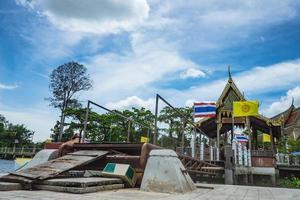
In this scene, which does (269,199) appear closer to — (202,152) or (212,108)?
(202,152)

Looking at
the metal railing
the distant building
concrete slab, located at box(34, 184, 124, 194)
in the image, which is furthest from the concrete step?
the metal railing

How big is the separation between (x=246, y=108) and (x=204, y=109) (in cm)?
316

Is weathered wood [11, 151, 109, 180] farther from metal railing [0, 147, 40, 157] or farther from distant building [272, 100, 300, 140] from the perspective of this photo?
metal railing [0, 147, 40, 157]

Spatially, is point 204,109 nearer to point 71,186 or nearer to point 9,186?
point 71,186

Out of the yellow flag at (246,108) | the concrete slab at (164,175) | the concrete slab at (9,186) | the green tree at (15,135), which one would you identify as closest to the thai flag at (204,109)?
the yellow flag at (246,108)

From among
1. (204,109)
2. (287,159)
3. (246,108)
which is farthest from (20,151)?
(287,159)


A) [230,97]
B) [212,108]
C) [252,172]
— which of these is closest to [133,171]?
[252,172]

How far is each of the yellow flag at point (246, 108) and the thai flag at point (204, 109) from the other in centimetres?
172

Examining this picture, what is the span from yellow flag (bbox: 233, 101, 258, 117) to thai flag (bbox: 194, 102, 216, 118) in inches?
67.7

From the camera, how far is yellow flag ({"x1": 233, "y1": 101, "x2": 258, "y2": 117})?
19.7m

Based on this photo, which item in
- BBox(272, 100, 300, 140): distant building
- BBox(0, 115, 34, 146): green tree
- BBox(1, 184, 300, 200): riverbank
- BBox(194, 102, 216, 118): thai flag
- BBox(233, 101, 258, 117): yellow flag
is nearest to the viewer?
BBox(1, 184, 300, 200): riverbank

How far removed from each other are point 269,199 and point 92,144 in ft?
13.8

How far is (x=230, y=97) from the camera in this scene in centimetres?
2362

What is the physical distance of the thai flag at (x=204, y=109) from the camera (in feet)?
67.4
